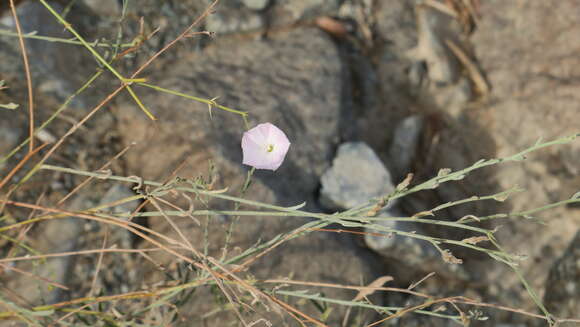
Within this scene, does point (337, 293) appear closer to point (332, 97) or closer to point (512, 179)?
point (332, 97)

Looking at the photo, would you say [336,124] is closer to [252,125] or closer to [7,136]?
[252,125]

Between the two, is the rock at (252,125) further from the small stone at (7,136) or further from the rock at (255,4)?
the small stone at (7,136)

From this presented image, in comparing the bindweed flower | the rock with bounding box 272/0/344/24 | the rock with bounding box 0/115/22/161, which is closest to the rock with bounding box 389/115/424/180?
the rock with bounding box 272/0/344/24

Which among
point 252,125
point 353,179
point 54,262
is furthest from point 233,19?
point 54,262

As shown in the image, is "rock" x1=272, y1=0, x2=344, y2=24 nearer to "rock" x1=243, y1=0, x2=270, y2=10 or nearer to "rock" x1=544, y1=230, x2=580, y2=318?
"rock" x1=243, y1=0, x2=270, y2=10

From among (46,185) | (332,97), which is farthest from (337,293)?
(46,185)

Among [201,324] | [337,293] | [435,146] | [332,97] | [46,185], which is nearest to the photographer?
[201,324]

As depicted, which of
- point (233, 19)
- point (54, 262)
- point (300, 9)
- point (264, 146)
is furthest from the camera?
point (300, 9)
